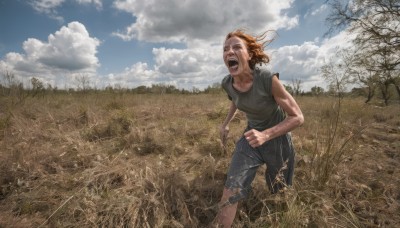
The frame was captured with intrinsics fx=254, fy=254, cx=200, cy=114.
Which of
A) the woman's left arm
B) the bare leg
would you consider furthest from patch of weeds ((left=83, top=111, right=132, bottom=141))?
the woman's left arm

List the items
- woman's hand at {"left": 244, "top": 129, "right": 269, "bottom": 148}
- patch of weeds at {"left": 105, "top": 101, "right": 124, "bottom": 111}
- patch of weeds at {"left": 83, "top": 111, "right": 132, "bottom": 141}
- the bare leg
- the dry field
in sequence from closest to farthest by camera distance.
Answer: woman's hand at {"left": 244, "top": 129, "right": 269, "bottom": 148} → the bare leg → the dry field → patch of weeds at {"left": 83, "top": 111, "right": 132, "bottom": 141} → patch of weeds at {"left": 105, "top": 101, "right": 124, "bottom": 111}

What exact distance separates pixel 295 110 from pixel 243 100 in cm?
46

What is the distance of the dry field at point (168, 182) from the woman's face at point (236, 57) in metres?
0.77

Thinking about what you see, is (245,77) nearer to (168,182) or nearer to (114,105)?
(168,182)

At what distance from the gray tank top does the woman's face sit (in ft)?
0.37

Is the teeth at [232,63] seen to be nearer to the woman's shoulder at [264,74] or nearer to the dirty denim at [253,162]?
the woman's shoulder at [264,74]

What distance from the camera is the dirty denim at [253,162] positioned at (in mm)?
1983

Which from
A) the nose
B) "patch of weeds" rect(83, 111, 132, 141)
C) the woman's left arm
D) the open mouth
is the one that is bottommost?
"patch of weeds" rect(83, 111, 132, 141)

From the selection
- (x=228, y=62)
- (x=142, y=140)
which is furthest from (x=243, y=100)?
(x=142, y=140)

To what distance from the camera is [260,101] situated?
2061 mm

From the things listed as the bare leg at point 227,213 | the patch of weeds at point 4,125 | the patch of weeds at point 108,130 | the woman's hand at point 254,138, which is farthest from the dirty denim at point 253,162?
the patch of weeds at point 4,125

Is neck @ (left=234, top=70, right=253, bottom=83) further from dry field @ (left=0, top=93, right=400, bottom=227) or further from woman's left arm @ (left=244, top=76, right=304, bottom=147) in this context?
dry field @ (left=0, top=93, right=400, bottom=227)

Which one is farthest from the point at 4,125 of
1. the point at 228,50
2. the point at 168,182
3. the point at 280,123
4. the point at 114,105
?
the point at 280,123

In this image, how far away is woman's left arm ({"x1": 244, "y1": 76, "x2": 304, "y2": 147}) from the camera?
1.65 meters
